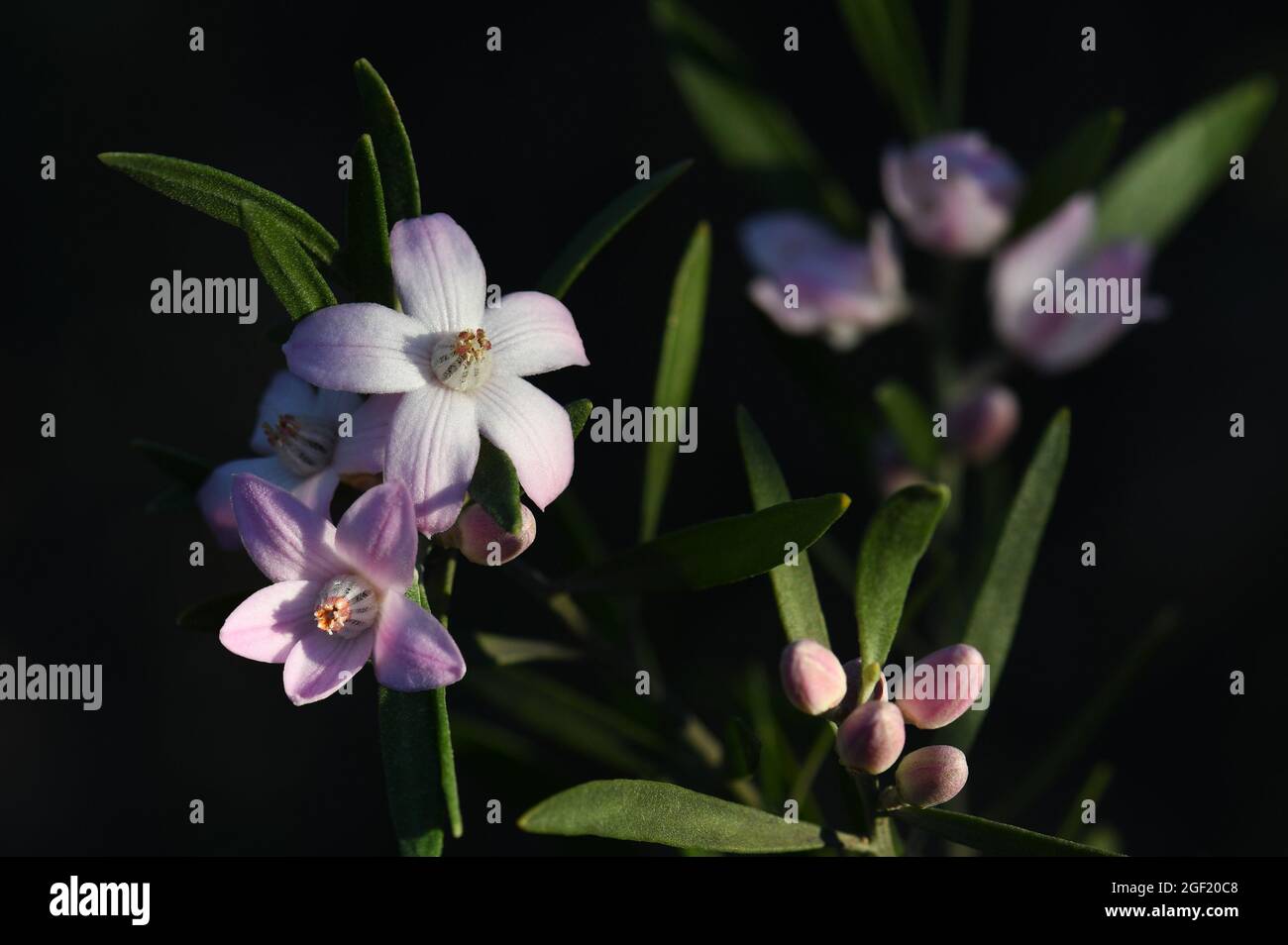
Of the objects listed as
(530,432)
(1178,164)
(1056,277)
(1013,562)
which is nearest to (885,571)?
(1013,562)

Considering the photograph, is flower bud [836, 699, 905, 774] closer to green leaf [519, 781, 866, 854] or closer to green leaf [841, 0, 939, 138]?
green leaf [519, 781, 866, 854]

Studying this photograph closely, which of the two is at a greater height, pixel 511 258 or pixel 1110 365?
pixel 511 258

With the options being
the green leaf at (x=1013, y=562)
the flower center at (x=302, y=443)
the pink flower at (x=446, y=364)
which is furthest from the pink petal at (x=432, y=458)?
the green leaf at (x=1013, y=562)

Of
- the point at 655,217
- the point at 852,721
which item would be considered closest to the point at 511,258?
the point at 655,217

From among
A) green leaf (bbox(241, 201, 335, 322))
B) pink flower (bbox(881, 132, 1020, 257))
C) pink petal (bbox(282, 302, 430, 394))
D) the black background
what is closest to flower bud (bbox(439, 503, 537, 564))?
pink petal (bbox(282, 302, 430, 394))
